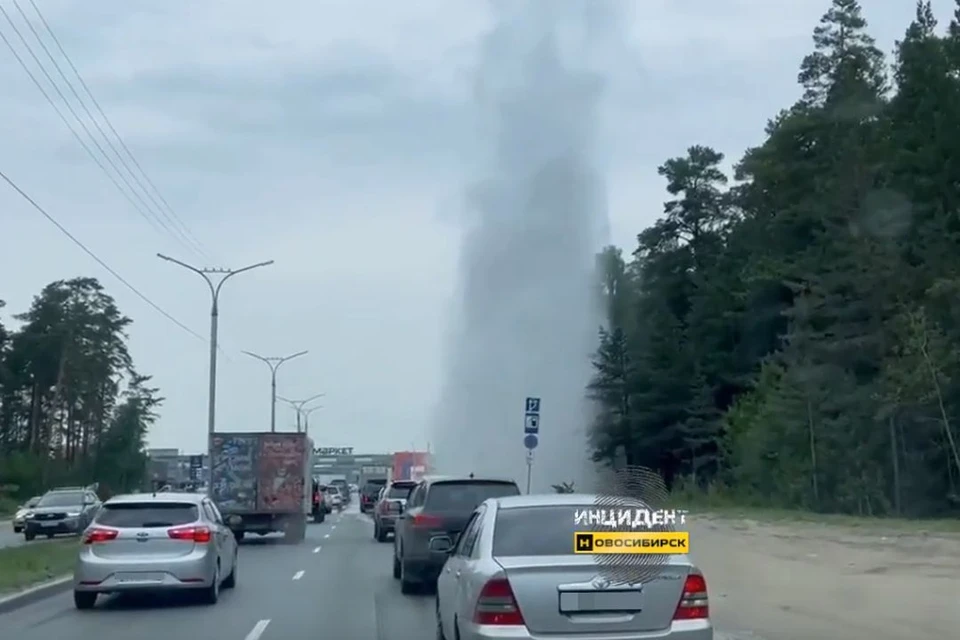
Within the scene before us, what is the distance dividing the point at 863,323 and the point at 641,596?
45.4 m

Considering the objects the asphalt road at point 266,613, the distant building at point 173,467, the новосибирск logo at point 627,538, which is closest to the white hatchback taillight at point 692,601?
the новосибирск logo at point 627,538

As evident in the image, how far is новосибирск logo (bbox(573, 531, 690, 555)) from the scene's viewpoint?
35.9 feet

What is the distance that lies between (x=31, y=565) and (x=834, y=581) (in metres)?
14.1

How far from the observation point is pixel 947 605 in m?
16.5

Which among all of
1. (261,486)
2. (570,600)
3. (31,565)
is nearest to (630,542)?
(570,600)

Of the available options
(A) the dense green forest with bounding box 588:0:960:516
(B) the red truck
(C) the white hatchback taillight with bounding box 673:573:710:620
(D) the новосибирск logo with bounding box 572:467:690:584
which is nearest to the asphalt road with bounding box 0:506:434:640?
(D) the новосибирск logo with bounding box 572:467:690:584

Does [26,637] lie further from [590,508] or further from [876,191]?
[876,191]

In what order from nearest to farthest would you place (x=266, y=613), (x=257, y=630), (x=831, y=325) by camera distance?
(x=257, y=630) → (x=266, y=613) → (x=831, y=325)

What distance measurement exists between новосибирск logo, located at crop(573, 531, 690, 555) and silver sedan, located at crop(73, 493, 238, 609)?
9.87 meters

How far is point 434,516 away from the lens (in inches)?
893

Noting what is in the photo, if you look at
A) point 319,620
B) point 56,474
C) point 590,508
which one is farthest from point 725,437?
point 590,508

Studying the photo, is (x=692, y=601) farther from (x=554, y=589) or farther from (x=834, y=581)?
(x=834, y=581)

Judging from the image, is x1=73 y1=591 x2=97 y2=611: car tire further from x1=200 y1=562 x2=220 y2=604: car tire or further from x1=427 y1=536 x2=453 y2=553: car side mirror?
x1=427 y1=536 x2=453 y2=553: car side mirror

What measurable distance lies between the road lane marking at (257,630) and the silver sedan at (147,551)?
2.24 m
